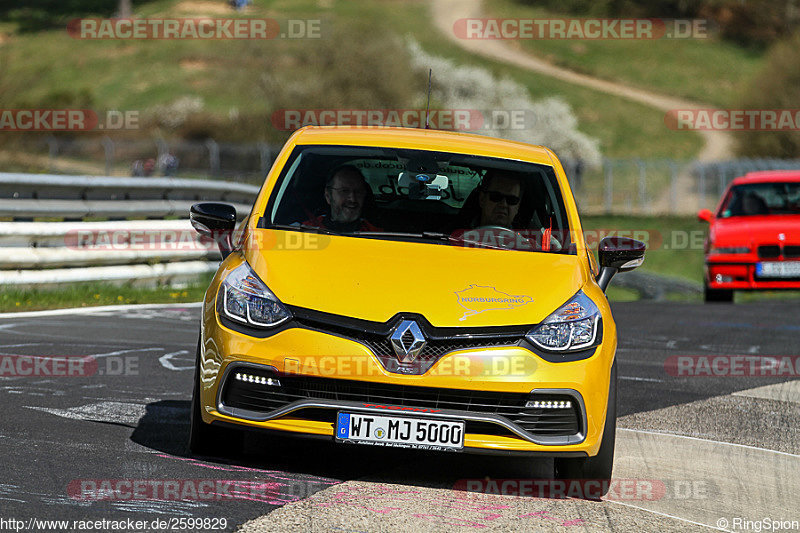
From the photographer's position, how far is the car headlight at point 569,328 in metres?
5.60

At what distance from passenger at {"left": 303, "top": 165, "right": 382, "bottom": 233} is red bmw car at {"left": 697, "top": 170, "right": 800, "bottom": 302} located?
1100cm

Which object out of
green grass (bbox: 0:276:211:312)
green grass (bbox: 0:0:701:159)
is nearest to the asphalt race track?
green grass (bbox: 0:276:211:312)

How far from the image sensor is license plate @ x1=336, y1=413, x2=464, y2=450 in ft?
17.9

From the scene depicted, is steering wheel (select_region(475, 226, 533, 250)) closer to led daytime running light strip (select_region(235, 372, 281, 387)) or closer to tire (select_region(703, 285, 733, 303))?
led daytime running light strip (select_region(235, 372, 281, 387))

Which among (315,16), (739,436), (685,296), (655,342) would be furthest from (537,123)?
(739,436)

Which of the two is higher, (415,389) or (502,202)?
(502,202)

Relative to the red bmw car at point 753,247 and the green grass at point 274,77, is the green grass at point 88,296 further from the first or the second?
the green grass at point 274,77

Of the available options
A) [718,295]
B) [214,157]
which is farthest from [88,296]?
[214,157]

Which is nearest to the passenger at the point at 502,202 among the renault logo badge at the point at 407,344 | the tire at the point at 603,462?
the tire at the point at 603,462

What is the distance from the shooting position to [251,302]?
5688 mm

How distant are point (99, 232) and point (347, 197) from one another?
7237 millimetres

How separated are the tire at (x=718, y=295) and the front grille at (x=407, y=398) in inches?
484

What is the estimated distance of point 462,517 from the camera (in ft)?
16.9

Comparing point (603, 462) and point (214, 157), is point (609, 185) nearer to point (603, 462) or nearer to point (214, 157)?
point (214, 157)
